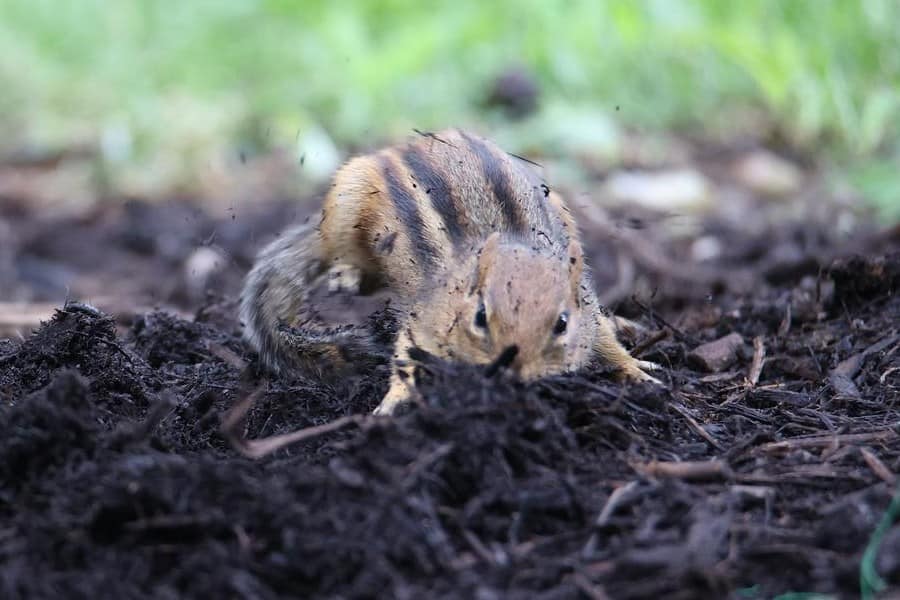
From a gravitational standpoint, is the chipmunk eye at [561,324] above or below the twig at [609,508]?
above

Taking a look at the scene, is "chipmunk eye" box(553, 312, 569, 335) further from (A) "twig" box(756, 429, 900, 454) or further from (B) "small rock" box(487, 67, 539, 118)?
(B) "small rock" box(487, 67, 539, 118)

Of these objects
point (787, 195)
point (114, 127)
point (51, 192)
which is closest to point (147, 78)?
point (114, 127)

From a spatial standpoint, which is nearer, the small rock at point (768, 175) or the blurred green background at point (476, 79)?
the blurred green background at point (476, 79)

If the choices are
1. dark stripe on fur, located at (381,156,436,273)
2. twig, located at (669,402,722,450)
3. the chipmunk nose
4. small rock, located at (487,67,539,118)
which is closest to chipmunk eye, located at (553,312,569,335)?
the chipmunk nose

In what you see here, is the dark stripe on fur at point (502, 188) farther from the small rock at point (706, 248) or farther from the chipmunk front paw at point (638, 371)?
the small rock at point (706, 248)

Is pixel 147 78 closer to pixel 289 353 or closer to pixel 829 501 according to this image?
pixel 289 353

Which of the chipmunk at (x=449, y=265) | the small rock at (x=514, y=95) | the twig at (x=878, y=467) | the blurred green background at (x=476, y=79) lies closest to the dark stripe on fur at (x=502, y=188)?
the chipmunk at (x=449, y=265)
